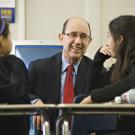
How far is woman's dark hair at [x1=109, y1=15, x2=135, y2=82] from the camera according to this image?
87.6 inches

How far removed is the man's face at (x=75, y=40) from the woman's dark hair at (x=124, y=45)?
48cm

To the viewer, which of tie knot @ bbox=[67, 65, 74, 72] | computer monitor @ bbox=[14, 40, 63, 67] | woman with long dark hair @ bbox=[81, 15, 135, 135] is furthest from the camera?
computer monitor @ bbox=[14, 40, 63, 67]

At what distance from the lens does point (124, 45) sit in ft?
7.55

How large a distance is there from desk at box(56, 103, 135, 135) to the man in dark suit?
771 millimetres

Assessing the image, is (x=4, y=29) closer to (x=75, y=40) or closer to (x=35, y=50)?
(x=75, y=40)

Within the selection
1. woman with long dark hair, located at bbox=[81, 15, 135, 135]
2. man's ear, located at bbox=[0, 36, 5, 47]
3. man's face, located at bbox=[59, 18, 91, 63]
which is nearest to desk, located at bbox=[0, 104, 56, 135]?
woman with long dark hair, located at bbox=[81, 15, 135, 135]

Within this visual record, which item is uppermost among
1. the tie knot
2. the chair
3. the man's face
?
the man's face

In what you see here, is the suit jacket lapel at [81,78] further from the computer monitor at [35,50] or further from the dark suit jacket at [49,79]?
the computer monitor at [35,50]

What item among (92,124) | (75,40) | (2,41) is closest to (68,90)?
(75,40)

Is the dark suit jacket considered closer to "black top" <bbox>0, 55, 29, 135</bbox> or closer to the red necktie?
the red necktie

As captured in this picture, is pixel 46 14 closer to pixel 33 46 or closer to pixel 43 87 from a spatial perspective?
pixel 33 46

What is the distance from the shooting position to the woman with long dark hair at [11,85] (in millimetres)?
2178

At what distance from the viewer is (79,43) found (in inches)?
110

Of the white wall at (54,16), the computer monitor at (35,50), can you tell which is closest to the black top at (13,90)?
the computer monitor at (35,50)
